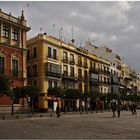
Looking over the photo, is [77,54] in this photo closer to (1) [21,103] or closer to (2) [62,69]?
(2) [62,69]

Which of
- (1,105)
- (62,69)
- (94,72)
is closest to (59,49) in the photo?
(62,69)

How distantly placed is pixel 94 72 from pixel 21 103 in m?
31.0

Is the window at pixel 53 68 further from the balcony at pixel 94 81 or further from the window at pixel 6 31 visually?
the balcony at pixel 94 81

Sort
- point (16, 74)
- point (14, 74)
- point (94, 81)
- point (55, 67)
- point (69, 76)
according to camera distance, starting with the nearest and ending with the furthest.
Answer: point (14, 74)
point (16, 74)
point (55, 67)
point (69, 76)
point (94, 81)

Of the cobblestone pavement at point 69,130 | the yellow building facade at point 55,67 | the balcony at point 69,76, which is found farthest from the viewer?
the balcony at point 69,76

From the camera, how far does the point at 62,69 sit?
211 ft

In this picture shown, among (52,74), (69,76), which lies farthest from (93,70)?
(52,74)

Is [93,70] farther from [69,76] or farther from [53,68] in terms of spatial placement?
[53,68]

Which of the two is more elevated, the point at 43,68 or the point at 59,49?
the point at 59,49

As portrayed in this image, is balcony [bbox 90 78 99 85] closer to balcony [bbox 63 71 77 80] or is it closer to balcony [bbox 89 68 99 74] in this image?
balcony [bbox 89 68 99 74]

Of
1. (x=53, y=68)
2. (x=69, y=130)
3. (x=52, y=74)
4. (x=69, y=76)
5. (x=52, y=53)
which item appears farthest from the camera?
(x=69, y=76)

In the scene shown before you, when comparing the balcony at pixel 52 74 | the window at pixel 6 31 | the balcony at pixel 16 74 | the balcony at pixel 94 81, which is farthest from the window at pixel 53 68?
the balcony at pixel 94 81

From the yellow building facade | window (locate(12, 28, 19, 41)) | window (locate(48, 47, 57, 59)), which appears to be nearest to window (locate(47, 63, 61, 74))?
the yellow building facade

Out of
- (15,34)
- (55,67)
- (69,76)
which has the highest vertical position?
(15,34)
